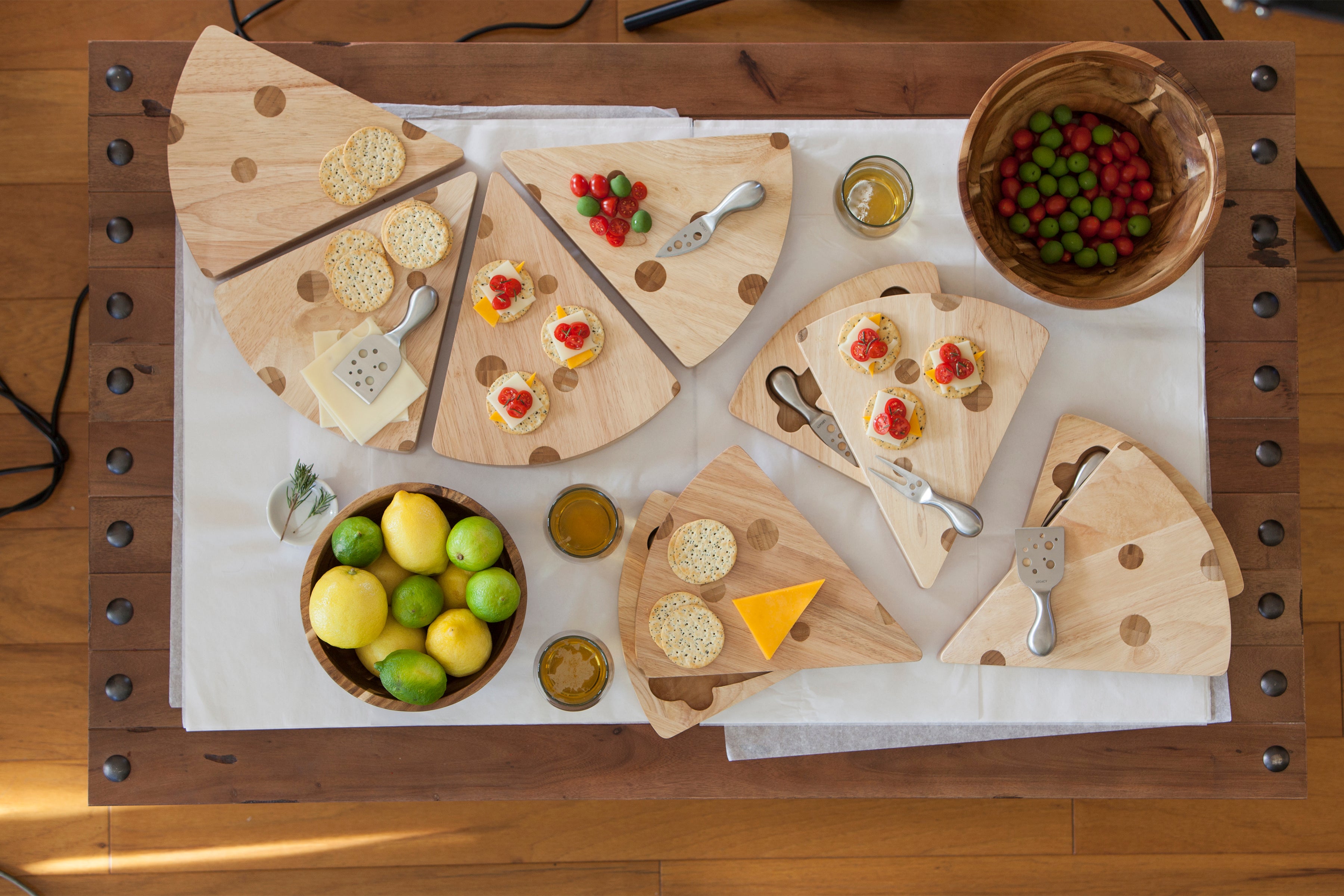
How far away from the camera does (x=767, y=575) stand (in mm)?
1281

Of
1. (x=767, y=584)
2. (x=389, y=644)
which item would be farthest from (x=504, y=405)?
(x=767, y=584)

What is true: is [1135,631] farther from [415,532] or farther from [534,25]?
[534,25]

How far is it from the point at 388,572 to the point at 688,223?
693mm

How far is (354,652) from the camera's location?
1.16 m

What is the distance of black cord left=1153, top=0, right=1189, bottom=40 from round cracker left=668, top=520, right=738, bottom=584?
4.03 ft

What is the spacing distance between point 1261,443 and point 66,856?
243cm

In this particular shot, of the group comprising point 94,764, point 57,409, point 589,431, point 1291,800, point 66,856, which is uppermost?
point 57,409

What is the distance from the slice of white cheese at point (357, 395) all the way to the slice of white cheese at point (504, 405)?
116 millimetres

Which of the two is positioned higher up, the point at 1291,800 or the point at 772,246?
the point at 772,246

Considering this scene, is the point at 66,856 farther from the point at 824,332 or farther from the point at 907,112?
the point at 907,112

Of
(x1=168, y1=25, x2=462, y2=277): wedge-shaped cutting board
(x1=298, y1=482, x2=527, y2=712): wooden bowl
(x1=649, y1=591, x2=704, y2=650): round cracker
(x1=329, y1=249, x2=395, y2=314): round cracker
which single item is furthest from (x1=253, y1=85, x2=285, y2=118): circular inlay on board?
(x1=649, y1=591, x2=704, y2=650): round cracker

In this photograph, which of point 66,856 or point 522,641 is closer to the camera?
point 522,641

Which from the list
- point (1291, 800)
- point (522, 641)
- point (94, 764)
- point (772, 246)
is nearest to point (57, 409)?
point (94, 764)

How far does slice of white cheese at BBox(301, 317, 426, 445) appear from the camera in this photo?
1.27m
